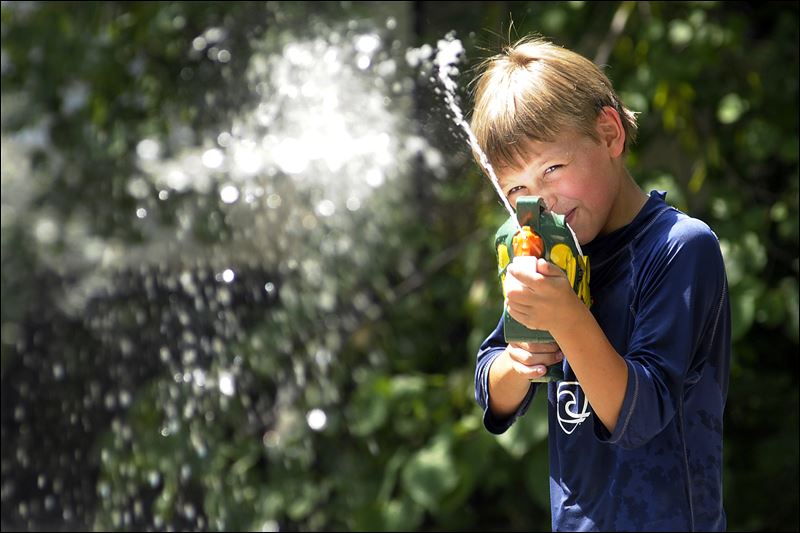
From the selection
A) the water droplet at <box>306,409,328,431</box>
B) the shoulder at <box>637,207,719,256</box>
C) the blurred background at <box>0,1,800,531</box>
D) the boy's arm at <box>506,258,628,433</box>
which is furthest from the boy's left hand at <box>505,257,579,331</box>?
the water droplet at <box>306,409,328,431</box>

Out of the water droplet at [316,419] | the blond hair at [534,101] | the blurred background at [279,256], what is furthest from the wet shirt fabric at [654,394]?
the water droplet at [316,419]

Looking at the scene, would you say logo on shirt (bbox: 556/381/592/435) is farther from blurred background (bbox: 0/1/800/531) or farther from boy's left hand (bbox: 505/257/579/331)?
blurred background (bbox: 0/1/800/531)

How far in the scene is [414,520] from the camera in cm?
196

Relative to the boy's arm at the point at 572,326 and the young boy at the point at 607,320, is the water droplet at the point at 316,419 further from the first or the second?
the boy's arm at the point at 572,326

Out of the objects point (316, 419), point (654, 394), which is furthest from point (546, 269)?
point (316, 419)

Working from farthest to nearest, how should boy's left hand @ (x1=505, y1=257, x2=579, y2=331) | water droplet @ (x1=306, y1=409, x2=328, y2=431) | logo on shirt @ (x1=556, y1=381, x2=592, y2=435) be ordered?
1. water droplet @ (x1=306, y1=409, x2=328, y2=431)
2. logo on shirt @ (x1=556, y1=381, x2=592, y2=435)
3. boy's left hand @ (x1=505, y1=257, x2=579, y2=331)

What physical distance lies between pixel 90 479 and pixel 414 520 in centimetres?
75

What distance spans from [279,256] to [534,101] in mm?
1495

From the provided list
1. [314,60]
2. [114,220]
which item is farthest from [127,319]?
[314,60]

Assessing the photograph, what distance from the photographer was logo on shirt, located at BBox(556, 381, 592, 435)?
894 millimetres

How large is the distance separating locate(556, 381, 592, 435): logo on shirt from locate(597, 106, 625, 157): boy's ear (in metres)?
0.21

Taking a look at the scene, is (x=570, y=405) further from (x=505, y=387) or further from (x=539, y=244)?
(x=539, y=244)

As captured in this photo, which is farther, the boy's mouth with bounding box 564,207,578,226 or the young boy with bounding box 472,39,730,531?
the boy's mouth with bounding box 564,207,578,226

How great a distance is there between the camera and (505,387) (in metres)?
0.95
